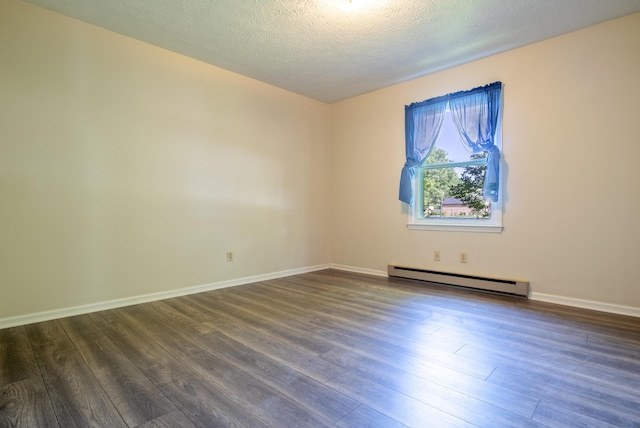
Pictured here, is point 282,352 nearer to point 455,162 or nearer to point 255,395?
point 255,395

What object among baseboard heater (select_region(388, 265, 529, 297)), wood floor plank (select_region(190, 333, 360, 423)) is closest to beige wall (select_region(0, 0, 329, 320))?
wood floor plank (select_region(190, 333, 360, 423))

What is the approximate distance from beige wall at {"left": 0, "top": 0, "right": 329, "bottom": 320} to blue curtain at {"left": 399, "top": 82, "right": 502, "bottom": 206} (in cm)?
167

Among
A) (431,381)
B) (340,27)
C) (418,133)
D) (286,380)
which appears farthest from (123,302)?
(418,133)

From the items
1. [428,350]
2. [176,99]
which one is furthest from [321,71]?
[428,350]

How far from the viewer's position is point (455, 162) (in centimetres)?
363

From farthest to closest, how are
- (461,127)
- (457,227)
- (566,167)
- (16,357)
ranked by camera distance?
1. (457,227)
2. (461,127)
3. (566,167)
4. (16,357)

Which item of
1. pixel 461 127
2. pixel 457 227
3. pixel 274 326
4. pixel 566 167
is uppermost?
pixel 461 127

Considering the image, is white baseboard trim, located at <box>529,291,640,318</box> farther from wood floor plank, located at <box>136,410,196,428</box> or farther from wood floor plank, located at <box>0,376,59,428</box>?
wood floor plank, located at <box>0,376,59,428</box>

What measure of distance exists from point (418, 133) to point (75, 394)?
381cm

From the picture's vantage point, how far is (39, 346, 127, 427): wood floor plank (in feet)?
4.30

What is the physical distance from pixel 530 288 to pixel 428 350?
5.89ft

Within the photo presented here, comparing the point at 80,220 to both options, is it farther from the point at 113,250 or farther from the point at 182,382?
the point at 182,382

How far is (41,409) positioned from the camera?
1.38 metres

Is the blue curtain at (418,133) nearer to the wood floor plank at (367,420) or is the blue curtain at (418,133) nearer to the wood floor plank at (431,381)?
the wood floor plank at (431,381)
